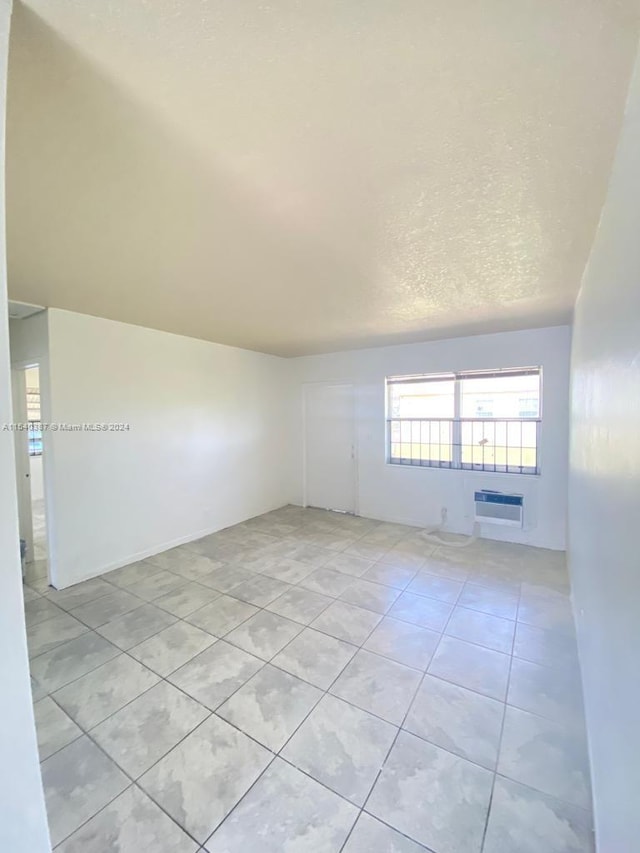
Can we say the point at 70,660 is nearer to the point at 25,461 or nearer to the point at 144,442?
the point at 144,442

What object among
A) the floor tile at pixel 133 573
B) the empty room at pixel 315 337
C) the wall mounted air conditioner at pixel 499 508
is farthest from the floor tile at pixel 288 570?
the wall mounted air conditioner at pixel 499 508

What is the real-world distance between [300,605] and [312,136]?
2.83m

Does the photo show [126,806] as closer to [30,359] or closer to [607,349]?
[607,349]

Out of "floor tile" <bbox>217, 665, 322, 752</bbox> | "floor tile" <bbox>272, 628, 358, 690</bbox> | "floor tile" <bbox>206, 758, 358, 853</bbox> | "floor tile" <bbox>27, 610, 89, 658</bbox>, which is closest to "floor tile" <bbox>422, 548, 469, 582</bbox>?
"floor tile" <bbox>272, 628, 358, 690</bbox>

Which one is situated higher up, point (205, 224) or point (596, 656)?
point (205, 224)

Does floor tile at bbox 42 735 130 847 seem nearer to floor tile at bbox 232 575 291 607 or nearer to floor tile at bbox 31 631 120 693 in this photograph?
floor tile at bbox 31 631 120 693

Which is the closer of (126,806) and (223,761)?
(126,806)

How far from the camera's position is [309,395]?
5355 millimetres

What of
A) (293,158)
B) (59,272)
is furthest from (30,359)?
(293,158)

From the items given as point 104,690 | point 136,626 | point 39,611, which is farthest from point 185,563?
point 104,690

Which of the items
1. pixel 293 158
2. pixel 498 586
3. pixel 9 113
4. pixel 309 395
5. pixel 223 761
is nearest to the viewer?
pixel 9 113

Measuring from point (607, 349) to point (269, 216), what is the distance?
1.44 m

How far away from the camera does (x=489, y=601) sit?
271 centimetres

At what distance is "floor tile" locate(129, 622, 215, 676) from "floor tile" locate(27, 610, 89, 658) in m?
0.53
